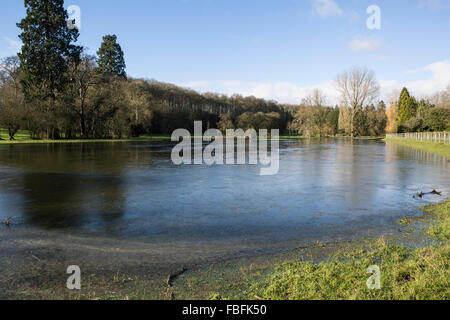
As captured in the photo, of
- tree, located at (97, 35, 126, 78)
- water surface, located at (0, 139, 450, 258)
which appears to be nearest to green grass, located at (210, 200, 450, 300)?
water surface, located at (0, 139, 450, 258)

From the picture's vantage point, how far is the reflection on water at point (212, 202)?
251 inches

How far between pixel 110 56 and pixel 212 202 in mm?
65813

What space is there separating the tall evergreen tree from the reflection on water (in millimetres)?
32434

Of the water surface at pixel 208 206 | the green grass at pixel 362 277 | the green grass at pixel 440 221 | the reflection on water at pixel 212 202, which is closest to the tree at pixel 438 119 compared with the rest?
the reflection on water at pixel 212 202

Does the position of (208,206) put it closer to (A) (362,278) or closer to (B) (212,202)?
(B) (212,202)

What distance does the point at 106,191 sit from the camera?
1005 cm

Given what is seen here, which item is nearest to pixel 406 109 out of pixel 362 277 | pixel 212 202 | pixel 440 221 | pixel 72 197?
pixel 440 221

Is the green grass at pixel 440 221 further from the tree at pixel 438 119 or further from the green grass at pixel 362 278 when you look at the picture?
the tree at pixel 438 119

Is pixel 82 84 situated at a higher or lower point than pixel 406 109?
higher

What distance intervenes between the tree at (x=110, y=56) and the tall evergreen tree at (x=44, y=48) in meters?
21.5

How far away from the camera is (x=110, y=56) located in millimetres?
66625

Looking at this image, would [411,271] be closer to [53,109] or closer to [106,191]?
[106,191]

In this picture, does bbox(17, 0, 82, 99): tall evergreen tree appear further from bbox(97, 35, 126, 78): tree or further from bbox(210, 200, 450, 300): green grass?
bbox(210, 200, 450, 300): green grass

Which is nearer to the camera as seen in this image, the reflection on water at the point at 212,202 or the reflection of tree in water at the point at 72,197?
the reflection on water at the point at 212,202
